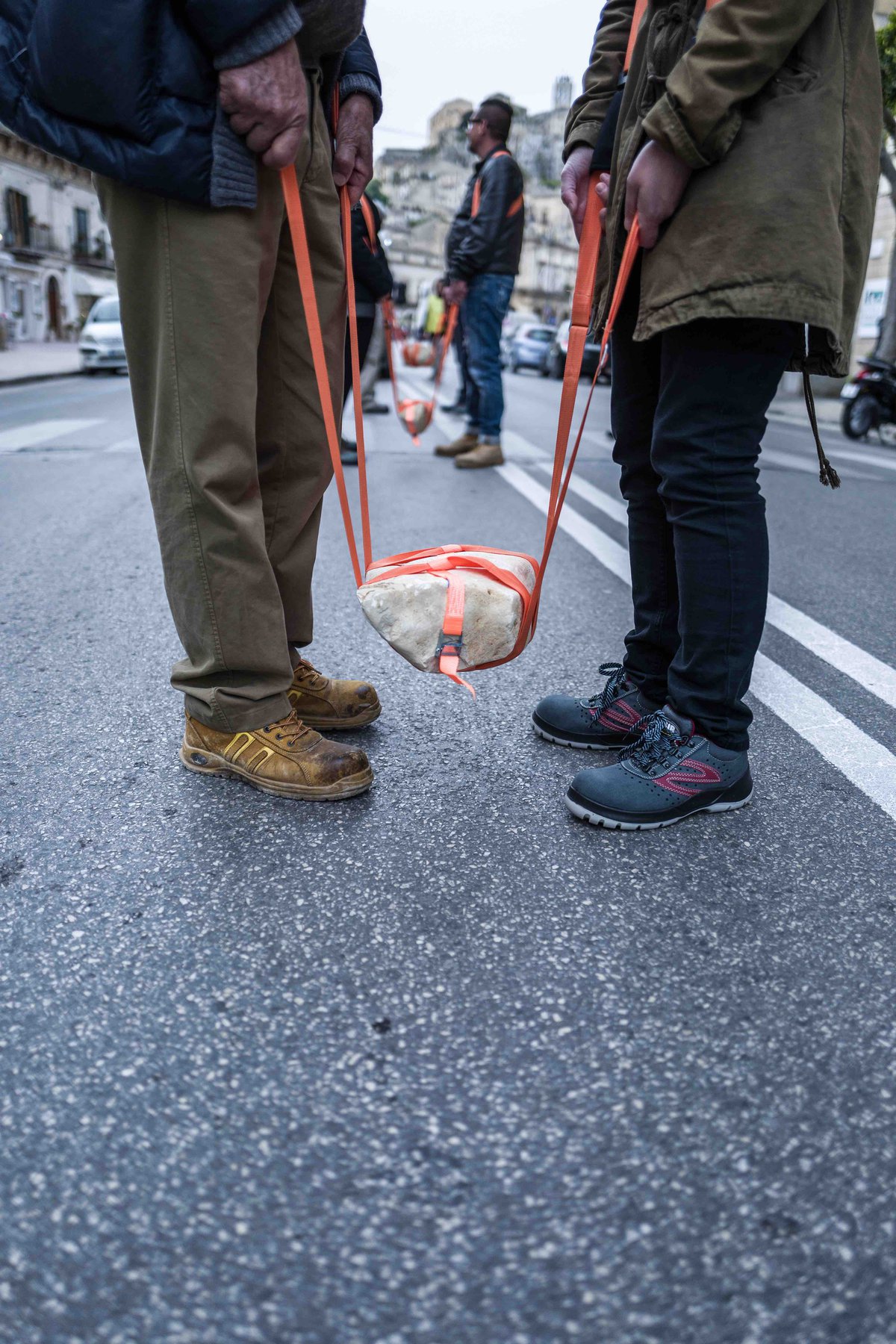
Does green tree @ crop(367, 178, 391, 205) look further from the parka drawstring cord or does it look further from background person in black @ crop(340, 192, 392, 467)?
the parka drawstring cord

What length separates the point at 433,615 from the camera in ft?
5.55

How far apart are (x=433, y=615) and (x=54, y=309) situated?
43186 mm

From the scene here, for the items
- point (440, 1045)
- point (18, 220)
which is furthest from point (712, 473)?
point (18, 220)

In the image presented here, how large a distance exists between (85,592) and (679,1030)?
104 inches

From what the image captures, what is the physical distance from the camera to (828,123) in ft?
5.06

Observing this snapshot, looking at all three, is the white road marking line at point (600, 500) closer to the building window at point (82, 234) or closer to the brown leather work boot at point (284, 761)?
the brown leather work boot at point (284, 761)

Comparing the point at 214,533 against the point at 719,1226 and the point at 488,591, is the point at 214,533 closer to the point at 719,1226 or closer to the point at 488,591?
the point at 488,591

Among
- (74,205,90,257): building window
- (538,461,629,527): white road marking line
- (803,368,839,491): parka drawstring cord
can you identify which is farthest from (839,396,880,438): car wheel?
(74,205,90,257): building window

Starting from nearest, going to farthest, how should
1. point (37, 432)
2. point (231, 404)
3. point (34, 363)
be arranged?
point (231, 404) → point (37, 432) → point (34, 363)

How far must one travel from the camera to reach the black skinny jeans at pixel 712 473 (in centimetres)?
167

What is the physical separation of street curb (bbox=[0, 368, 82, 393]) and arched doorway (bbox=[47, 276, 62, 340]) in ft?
73.8

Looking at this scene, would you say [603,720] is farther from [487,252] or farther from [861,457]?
[861,457]

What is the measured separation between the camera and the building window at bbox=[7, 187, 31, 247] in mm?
34438

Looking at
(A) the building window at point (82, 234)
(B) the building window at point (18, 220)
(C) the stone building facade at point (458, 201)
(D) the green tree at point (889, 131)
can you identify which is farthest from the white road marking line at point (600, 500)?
(C) the stone building facade at point (458, 201)
